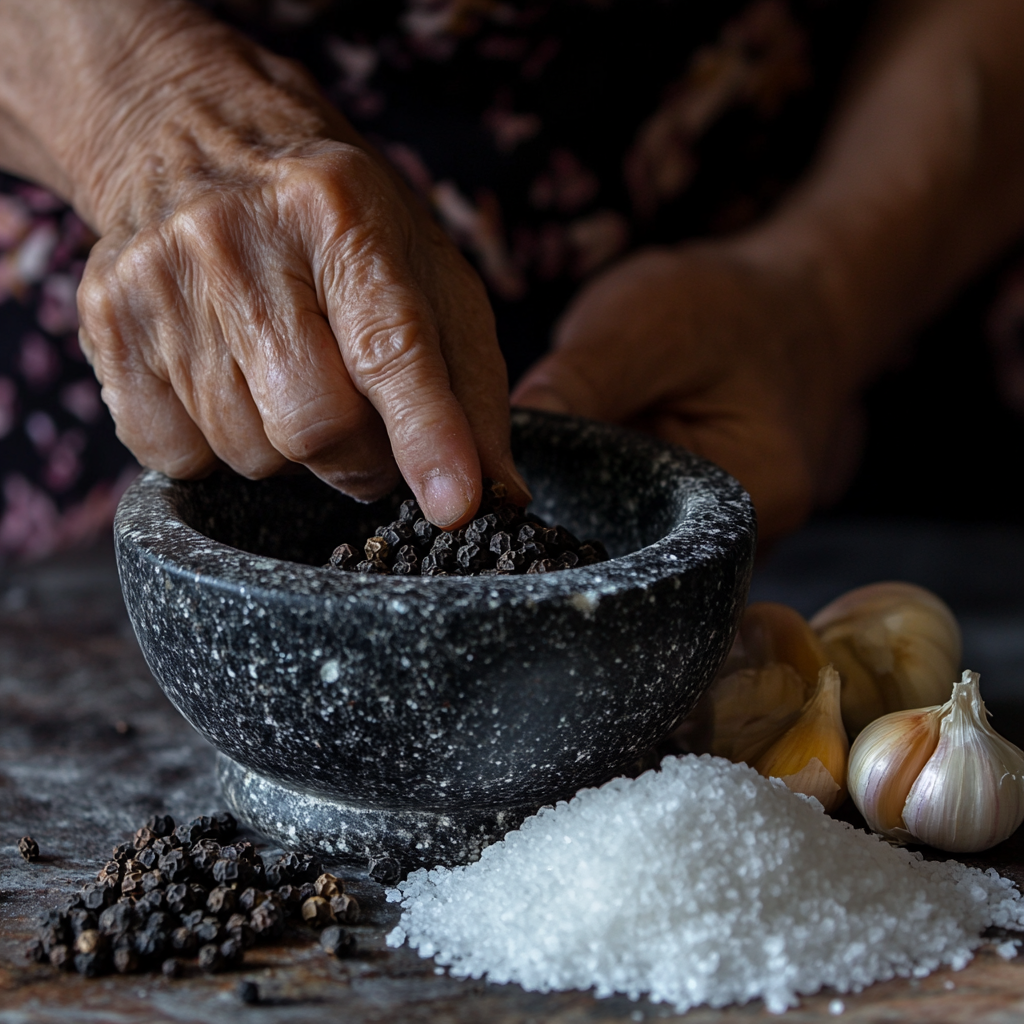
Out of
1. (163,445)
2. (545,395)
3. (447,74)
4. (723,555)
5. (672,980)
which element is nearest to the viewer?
(672,980)

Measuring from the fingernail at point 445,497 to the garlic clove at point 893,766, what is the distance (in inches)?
15.9

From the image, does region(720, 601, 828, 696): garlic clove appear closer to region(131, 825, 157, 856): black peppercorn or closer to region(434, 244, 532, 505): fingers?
region(434, 244, 532, 505): fingers

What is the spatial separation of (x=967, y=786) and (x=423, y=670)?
0.46m

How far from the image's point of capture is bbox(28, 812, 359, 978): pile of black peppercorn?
0.77 metres

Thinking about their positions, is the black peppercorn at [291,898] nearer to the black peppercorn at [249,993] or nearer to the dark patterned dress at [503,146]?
the black peppercorn at [249,993]

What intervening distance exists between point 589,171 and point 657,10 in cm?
23

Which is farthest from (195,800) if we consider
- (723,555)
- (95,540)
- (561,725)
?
(95,540)

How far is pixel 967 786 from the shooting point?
89cm

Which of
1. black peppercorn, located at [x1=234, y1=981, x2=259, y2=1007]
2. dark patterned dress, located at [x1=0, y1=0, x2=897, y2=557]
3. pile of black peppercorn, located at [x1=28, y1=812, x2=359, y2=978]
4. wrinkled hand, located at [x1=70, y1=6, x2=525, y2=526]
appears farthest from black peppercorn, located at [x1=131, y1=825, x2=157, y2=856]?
dark patterned dress, located at [x1=0, y1=0, x2=897, y2=557]

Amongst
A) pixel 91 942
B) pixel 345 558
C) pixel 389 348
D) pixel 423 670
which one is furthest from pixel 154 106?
pixel 91 942

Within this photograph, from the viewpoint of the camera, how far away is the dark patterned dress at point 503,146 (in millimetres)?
1482

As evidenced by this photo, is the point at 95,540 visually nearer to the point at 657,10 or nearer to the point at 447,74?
the point at 447,74

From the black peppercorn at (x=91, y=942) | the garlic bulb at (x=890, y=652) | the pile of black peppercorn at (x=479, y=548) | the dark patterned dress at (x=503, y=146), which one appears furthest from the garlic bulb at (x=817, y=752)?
the dark patterned dress at (x=503, y=146)

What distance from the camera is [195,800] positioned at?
105 centimetres
